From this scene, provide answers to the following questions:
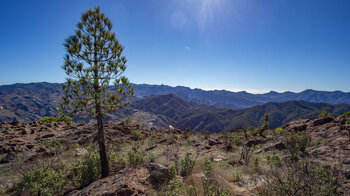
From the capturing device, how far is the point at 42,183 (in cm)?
554

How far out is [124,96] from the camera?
6.88 metres

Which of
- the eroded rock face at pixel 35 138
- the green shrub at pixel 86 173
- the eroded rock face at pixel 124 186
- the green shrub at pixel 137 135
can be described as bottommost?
the green shrub at pixel 137 135

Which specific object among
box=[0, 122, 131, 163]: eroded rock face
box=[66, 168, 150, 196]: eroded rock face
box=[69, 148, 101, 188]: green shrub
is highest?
box=[66, 168, 150, 196]: eroded rock face

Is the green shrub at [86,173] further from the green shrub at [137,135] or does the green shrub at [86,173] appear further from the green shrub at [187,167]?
the green shrub at [137,135]

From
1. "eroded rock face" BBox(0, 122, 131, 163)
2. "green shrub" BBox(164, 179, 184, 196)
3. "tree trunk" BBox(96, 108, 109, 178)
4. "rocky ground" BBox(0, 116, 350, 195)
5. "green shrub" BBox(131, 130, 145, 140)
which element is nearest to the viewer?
"green shrub" BBox(164, 179, 184, 196)

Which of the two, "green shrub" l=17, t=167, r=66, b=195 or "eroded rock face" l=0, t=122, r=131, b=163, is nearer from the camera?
"green shrub" l=17, t=167, r=66, b=195

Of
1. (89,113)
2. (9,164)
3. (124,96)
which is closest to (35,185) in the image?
(89,113)

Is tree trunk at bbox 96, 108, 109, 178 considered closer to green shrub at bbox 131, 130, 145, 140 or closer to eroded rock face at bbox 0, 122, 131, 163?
eroded rock face at bbox 0, 122, 131, 163

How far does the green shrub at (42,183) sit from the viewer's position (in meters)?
5.35

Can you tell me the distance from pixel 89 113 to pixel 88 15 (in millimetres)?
3798

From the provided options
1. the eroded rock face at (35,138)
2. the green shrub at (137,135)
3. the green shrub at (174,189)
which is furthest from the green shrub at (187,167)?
the green shrub at (137,135)

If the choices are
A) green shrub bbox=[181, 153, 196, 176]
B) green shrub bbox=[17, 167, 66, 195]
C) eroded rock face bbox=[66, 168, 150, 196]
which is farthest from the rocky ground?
green shrub bbox=[17, 167, 66, 195]

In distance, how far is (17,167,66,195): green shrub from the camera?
17.6 ft

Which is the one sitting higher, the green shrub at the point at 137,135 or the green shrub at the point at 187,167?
the green shrub at the point at 187,167
